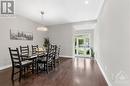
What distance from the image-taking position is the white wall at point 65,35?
322 inches

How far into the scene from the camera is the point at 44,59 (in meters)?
4.48

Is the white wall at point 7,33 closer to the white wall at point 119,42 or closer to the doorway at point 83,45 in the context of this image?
the doorway at point 83,45

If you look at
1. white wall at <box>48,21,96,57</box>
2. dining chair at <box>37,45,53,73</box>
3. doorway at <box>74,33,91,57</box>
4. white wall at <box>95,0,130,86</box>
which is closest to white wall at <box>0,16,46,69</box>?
dining chair at <box>37,45,53,73</box>

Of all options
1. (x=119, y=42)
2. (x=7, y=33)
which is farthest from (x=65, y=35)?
(x=119, y=42)

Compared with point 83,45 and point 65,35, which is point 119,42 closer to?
point 65,35

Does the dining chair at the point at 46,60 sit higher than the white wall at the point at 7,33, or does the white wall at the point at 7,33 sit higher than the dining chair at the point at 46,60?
the white wall at the point at 7,33

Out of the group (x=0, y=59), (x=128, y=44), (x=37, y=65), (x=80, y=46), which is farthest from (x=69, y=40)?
(x=128, y=44)

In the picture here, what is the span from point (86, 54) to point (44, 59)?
17.8ft

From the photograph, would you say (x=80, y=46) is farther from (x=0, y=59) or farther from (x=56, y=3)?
(x=0, y=59)

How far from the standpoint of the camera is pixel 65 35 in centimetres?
841

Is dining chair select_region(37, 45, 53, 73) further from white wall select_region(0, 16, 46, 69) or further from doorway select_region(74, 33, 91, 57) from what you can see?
doorway select_region(74, 33, 91, 57)

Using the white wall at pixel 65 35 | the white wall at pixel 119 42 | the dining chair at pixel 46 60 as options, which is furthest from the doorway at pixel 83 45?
the white wall at pixel 119 42

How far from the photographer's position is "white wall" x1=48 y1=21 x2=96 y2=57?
8.19 m

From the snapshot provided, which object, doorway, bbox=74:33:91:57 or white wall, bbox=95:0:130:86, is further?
doorway, bbox=74:33:91:57
